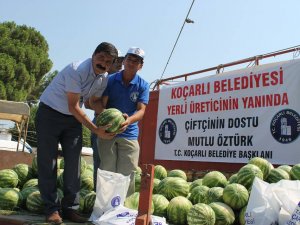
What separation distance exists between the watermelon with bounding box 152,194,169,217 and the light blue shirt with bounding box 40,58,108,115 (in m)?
1.20

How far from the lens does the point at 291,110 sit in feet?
21.8

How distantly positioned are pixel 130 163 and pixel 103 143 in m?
0.38

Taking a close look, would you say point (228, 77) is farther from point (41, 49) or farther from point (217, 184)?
point (41, 49)

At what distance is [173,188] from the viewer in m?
4.37

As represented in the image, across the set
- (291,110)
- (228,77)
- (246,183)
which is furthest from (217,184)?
(228,77)

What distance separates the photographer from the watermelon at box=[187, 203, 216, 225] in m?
3.50

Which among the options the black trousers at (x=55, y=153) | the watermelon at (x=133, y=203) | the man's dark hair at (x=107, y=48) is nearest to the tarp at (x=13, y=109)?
the black trousers at (x=55, y=153)

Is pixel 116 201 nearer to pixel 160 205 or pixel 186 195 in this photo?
pixel 160 205

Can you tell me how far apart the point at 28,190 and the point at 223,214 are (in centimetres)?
213

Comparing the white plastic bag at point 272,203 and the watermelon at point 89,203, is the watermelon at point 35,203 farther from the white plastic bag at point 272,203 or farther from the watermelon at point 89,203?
the white plastic bag at point 272,203

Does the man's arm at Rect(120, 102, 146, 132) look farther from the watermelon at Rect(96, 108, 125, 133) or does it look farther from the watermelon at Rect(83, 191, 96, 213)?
the watermelon at Rect(83, 191, 96, 213)

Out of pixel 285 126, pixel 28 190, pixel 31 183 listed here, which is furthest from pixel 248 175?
pixel 285 126

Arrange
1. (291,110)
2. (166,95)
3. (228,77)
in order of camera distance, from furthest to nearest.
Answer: (166,95)
(228,77)
(291,110)

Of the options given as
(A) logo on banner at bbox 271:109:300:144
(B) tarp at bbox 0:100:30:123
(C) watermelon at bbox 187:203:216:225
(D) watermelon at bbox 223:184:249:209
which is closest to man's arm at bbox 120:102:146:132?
(C) watermelon at bbox 187:203:216:225
